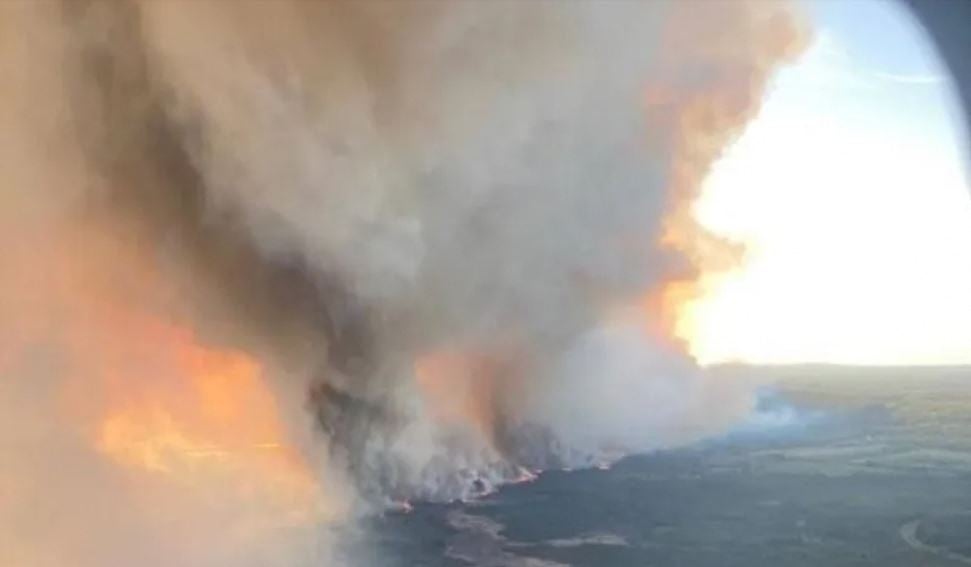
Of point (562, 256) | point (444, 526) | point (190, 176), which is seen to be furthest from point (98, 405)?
point (562, 256)

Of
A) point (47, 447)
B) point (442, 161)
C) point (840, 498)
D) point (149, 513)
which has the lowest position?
point (840, 498)

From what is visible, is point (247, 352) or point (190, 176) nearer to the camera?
point (190, 176)

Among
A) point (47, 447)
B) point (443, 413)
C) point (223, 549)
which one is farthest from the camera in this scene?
point (443, 413)

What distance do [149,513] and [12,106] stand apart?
272 cm

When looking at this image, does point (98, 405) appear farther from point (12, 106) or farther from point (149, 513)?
point (12, 106)

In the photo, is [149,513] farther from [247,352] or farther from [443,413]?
[443,413]

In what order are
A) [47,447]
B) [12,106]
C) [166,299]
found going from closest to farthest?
[12,106], [47,447], [166,299]

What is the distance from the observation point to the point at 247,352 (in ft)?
24.7

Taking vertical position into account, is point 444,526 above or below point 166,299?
below

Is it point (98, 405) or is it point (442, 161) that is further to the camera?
point (442, 161)

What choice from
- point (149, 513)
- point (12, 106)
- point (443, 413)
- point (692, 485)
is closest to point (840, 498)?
point (692, 485)

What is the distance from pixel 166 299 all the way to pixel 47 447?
2160 millimetres

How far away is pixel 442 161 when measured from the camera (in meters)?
7.02

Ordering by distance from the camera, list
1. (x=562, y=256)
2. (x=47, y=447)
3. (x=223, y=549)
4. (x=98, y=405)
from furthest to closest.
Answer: (x=562, y=256) < (x=223, y=549) < (x=98, y=405) < (x=47, y=447)
